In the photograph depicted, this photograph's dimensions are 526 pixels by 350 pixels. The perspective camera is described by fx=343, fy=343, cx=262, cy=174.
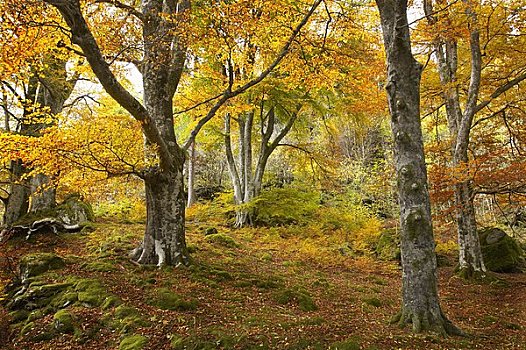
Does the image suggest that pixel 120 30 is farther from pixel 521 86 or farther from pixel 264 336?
pixel 521 86

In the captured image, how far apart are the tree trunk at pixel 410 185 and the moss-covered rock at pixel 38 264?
6.06 m

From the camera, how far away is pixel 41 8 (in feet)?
17.2

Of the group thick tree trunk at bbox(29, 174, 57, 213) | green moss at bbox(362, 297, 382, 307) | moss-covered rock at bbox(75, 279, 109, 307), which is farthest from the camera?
thick tree trunk at bbox(29, 174, 57, 213)

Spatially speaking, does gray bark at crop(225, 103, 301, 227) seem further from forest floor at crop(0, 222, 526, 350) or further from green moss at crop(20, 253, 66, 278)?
green moss at crop(20, 253, 66, 278)

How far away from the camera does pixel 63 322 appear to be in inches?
183

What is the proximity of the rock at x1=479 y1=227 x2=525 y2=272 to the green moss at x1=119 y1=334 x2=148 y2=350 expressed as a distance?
10.2m

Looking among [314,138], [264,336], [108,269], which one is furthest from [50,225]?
[314,138]

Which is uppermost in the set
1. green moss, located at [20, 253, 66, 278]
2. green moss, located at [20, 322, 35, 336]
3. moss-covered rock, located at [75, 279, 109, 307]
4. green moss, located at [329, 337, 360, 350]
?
green moss, located at [20, 253, 66, 278]

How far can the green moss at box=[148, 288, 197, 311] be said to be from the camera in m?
5.20

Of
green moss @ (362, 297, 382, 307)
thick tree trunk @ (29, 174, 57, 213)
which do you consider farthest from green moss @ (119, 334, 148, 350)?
thick tree trunk @ (29, 174, 57, 213)

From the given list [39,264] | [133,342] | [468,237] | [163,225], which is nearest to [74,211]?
[39,264]

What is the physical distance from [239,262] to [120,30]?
5703 millimetres

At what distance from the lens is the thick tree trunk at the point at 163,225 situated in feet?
22.6

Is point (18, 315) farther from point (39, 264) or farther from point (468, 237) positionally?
point (468, 237)
